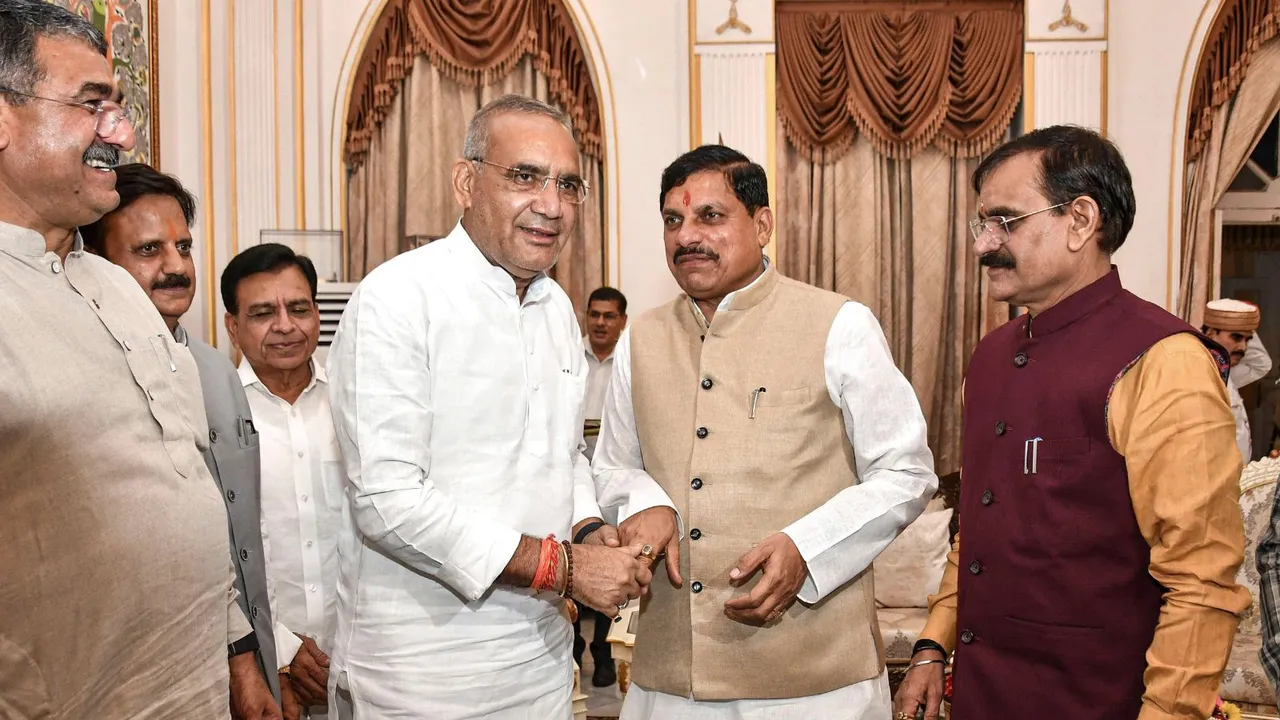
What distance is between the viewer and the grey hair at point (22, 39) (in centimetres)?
139

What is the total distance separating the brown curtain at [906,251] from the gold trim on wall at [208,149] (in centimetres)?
328

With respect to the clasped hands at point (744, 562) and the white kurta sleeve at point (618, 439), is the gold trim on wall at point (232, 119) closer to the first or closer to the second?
the white kurta sleeve at point (618, 439)

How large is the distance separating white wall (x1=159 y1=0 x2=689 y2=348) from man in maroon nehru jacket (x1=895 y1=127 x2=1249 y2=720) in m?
4.11

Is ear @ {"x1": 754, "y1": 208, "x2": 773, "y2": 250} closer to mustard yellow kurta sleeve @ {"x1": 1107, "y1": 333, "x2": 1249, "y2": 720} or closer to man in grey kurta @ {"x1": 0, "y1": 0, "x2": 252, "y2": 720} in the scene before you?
mustard yellow kurta sleeve @ {"x1": 1107, "y1": 333, "x2": 1249, "y2": 720}

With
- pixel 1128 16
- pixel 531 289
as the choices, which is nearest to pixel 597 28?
pixel 1128 16

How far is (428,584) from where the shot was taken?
69.9 inches

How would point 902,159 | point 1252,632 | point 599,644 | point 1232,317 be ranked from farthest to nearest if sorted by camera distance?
point 902,159
point 1232,317
point 599,644
point 1252,632

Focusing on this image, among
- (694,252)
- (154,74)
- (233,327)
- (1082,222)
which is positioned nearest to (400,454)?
(694,252)

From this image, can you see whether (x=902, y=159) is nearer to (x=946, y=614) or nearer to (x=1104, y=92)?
(x=1104, y=92)

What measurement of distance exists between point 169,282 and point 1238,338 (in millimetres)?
5368

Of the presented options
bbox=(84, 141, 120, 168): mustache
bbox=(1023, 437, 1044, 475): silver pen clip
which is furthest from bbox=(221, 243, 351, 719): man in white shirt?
bbox=(1023, 437, 1044, 475): silver pen clip

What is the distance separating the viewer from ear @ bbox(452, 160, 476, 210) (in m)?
1.96

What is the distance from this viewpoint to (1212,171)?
5.82m

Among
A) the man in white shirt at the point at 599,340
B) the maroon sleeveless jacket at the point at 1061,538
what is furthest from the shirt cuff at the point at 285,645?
the man in white shirt at the point at 599,340
